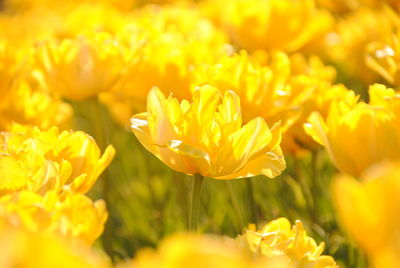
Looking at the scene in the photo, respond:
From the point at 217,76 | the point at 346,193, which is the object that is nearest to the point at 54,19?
the point at 217,76

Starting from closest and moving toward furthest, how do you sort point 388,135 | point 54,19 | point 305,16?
point 388,135 → point 305,16 → point 54,19

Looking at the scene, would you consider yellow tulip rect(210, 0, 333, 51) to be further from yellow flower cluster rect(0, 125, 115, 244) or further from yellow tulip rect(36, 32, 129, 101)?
yellow flower cluster rect(0, 125, 115, 244)

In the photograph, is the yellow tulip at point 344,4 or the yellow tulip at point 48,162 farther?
the yellow tulip at point 344,4

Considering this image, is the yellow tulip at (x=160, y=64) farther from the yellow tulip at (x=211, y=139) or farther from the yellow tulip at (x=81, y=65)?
the yellow tulip at (x=211, y=139)

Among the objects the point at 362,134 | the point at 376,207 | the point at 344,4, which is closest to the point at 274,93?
the point at 362,134

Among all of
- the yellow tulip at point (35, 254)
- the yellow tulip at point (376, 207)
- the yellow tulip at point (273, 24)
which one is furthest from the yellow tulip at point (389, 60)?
the yellow tulip at point (35, 254)

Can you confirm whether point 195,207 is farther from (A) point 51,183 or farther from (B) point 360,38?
(B) point 360,38

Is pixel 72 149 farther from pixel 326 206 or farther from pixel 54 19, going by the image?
pixel 54 19
